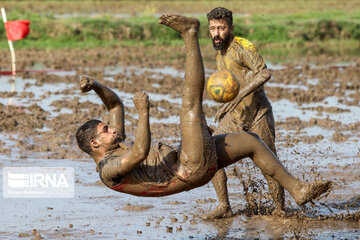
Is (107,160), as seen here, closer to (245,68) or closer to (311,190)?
(311,190)

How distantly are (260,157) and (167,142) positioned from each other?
5140mm

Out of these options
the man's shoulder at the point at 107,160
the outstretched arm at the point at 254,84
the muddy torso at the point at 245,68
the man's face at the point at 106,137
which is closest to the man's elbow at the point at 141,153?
the man's shoulder at the point at 107,160

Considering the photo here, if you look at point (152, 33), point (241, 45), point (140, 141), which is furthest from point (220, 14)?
point (152, 33)

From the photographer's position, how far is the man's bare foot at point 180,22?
520cm

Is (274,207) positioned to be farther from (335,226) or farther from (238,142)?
(238,142)

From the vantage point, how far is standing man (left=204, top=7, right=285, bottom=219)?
6.59 m

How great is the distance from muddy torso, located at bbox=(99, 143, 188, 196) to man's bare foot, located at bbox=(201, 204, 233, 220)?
1660 mm

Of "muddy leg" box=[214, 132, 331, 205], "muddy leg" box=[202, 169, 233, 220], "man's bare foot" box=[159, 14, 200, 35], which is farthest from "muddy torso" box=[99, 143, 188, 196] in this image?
"muddy leg" box=[202, 169, 233, 220]

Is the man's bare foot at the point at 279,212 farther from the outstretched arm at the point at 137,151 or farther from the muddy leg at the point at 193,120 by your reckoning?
the outstretched arm at the point at 137,151

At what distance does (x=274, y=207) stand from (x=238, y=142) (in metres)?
2.19

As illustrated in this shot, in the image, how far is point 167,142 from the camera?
10672 mm

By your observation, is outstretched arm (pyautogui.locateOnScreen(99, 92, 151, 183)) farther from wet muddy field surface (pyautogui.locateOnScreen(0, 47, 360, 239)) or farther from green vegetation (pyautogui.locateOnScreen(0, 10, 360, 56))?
green vegetation (pyautogui.locateOnScreen(0, 10, 360, 56))

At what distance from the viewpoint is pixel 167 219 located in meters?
7.20

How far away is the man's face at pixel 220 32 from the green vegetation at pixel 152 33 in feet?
55.7
